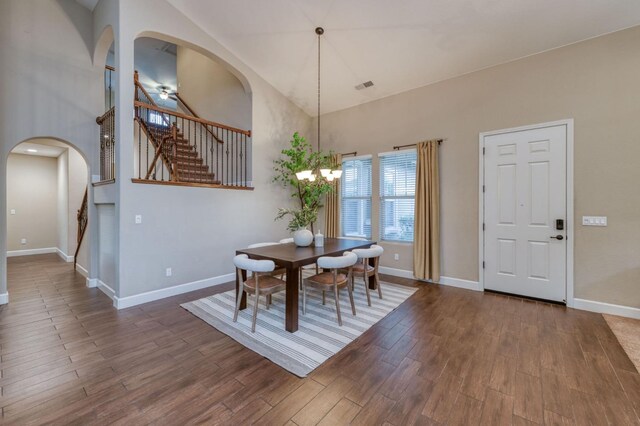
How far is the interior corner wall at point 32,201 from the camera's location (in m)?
6.98

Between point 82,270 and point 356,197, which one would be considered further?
point 356,197

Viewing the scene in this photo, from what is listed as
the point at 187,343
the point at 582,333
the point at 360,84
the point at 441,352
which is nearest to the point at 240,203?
the point at 187,343

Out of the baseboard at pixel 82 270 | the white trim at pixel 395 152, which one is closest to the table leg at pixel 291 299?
the white trim at pixel 395 152

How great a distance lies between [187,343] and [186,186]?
2.34 meters

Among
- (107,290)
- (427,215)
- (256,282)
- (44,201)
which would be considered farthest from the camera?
(44,201)

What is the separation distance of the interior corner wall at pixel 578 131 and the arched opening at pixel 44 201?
741 cm

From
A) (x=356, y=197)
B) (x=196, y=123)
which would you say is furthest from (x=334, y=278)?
(x=196, y=123)

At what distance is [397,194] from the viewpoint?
17.0 ft

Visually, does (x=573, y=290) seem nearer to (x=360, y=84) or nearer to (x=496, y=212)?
(x=496, y=212)

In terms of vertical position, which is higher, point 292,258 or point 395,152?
point 395,152

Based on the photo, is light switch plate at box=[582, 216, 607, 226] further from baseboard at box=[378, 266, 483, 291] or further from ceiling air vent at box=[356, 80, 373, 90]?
ceiling air vent at box=[356, 80, 373, 90]

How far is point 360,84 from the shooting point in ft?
16.1

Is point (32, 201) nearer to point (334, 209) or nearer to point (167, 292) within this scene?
point (167, 292)

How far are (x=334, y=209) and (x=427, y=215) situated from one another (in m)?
1.98
